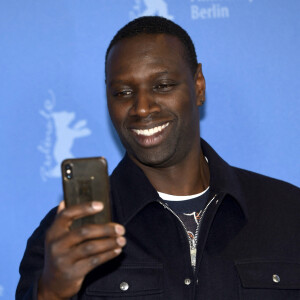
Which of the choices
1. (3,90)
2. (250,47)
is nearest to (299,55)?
(250,47)

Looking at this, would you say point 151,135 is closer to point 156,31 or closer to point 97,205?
point 156,31

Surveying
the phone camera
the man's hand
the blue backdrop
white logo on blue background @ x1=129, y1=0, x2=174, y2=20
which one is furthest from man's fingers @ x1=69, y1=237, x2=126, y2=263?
white logo on blue background @ x1=129, y1=0, x2=174, y2=20

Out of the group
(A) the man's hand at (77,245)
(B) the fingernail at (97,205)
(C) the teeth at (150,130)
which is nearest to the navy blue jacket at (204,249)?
(C) the teeth at (150,130)

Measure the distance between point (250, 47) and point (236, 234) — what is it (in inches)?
25.9

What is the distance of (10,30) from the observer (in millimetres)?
1687

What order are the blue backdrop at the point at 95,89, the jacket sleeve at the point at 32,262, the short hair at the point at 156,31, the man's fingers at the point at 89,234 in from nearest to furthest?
the man's fingers at the point at 89,234 < the jacket sleeve at the point at 32,262 < the short hair at the point at 156,31 < the blue backdrop at the point at 95,89

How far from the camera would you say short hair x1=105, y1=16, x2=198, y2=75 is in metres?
1.43

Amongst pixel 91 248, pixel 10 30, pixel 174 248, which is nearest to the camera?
pixel 91 248

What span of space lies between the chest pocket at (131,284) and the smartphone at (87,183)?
35 cm

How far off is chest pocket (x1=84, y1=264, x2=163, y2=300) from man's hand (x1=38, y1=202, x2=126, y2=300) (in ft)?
1.02

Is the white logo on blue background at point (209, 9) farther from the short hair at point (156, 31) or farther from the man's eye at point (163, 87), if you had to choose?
the man's eye at point (163, 87)

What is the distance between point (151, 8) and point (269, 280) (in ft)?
2.89

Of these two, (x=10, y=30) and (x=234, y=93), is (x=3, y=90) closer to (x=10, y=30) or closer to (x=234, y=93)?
(x=10, y=30)

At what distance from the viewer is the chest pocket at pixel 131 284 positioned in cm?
129
